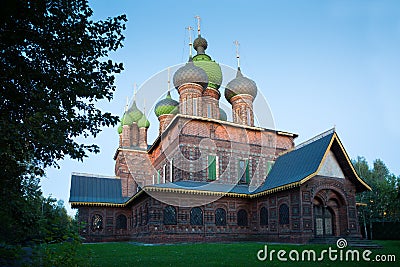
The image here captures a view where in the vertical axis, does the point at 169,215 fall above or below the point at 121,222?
above

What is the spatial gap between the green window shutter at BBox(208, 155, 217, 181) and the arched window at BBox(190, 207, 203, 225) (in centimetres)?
314

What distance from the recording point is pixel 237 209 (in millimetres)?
20297

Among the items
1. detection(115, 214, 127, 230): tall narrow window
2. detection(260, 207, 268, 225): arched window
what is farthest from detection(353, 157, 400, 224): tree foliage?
detection(115, 214, 127, 230): tall narrow window

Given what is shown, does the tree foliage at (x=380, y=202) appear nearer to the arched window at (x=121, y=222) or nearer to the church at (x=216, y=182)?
the church at (x=216, y=182)

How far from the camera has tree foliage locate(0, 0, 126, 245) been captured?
5.50 meters

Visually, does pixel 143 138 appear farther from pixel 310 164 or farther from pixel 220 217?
pixel 310 164

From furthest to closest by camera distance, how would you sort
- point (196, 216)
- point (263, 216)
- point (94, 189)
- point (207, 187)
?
1. point (94, 189)
2. point (207, 187)
3. point (263, 216)
4. point (196, 216)

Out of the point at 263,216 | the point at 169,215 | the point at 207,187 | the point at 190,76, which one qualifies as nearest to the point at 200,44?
the point at 190,76

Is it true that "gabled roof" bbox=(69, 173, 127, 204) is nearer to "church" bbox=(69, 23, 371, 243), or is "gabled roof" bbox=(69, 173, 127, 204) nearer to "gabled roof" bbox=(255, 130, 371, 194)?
"church" bbox=(69, 23, 371, 243)

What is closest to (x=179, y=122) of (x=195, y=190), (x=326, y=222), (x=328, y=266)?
(x=195, y=190)

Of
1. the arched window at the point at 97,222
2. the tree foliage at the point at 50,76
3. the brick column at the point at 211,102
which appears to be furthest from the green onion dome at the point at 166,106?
the tree foliage at the point at 50,76

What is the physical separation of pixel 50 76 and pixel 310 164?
14.4 metres

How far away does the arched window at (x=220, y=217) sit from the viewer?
1972cm

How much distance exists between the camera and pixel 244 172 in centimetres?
2311
